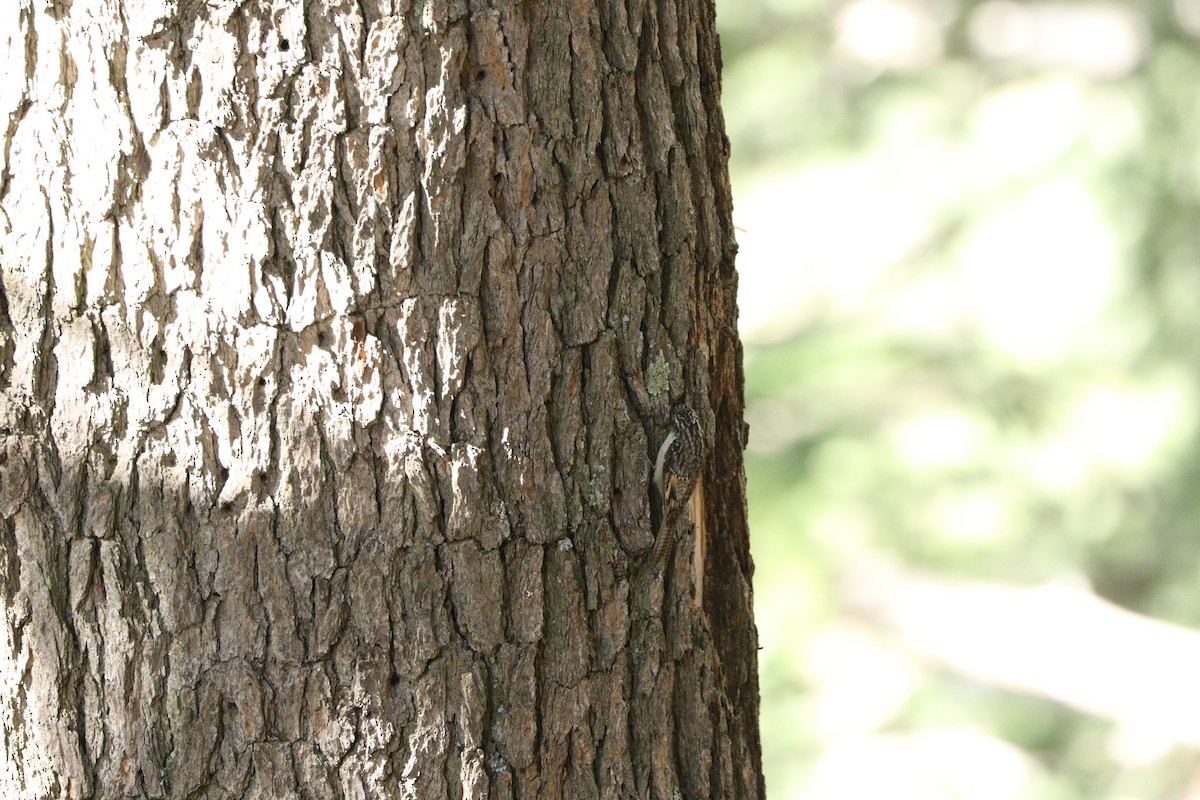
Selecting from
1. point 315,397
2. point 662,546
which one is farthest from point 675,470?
point 315,397

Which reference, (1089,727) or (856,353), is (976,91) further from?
(1089,727)

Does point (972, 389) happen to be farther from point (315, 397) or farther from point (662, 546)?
point (315, 397)

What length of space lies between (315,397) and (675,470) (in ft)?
1.29

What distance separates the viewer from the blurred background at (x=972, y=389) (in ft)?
14.5

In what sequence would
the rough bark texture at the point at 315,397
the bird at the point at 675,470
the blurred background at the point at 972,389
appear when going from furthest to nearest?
the blurred background at the point at 972,389
the bird at the point at 675,470
the rough bark texture at the point at 315,397

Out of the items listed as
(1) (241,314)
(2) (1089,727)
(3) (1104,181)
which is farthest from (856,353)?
(1) (241,314)

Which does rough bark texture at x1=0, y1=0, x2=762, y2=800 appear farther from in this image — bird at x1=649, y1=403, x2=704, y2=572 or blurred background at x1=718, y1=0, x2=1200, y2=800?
blurred background at x1=718, y1=0, x2=1200, y2=800

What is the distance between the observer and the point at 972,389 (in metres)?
4.84

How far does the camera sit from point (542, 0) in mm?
1187

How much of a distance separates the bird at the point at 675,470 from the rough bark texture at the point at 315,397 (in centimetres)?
2

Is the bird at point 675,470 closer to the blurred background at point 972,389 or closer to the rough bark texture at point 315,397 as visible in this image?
the rough bark texture at point 315,397

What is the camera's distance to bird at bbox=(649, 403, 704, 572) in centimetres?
124

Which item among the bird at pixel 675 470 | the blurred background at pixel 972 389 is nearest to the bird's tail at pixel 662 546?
the bird at pixel 675 470

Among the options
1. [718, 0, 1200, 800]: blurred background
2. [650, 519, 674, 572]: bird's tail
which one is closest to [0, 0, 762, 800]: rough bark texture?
[650, 519, 674, 572]: bird's tail
